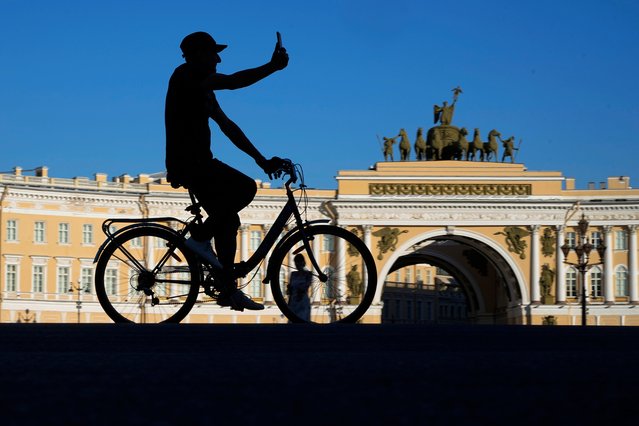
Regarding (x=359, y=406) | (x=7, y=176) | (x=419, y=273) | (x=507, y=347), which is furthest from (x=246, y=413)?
(x=419, y=273)

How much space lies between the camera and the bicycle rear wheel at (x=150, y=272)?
7.96m

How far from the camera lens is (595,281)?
59.0 m

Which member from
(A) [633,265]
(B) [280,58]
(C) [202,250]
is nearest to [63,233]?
(A) [633,265]

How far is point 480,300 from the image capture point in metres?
60.7

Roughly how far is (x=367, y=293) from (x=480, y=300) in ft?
174

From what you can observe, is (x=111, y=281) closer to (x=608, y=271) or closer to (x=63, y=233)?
(x=63, y=233)

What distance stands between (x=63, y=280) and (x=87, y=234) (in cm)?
234

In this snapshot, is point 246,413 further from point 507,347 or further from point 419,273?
point 419,273

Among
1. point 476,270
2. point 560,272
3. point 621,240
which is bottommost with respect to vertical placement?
point 560,272

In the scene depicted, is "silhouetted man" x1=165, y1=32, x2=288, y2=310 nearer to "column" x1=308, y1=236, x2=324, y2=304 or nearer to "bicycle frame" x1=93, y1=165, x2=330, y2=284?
"bicycle frame" x1=93, y1=165, x2=330, y2=284

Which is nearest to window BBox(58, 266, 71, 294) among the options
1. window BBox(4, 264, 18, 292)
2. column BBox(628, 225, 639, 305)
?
window BBox(4, 264, 18, 292)

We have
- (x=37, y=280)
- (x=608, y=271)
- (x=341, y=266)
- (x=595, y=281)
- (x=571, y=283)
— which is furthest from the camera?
(x=595, y=281)

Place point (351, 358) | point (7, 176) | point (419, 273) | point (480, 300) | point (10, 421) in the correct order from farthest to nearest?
1. point (419, 273)
2. point (480, 300)
3. point (7, 176)
4. point (351, 358)
5. point (10, 421)

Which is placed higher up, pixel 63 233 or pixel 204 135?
pixel 63 233
